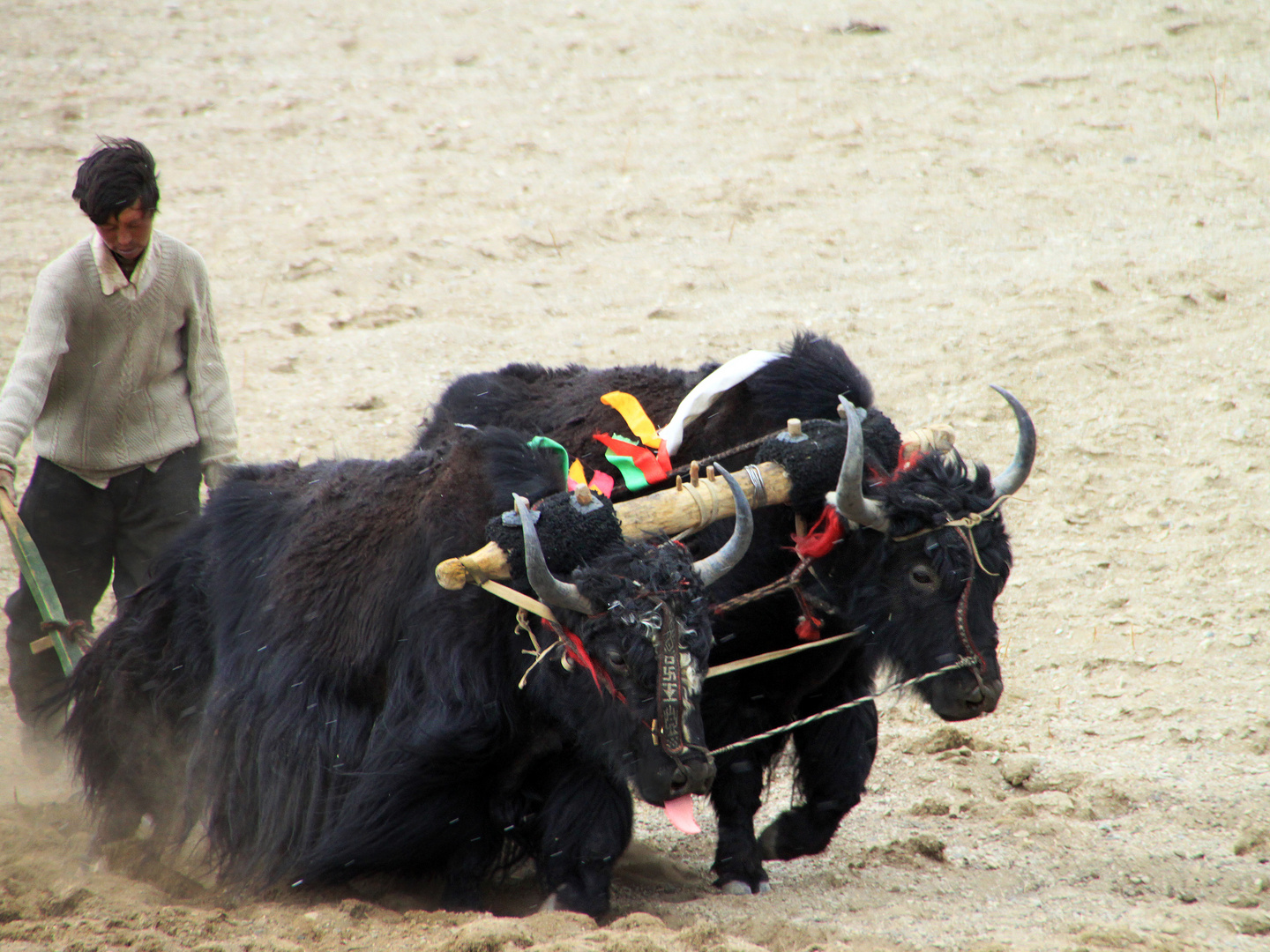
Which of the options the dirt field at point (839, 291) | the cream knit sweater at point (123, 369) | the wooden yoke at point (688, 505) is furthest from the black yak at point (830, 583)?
the cream knit sweater at point (123, 369)

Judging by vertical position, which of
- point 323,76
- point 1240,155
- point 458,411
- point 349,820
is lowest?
point 349,820

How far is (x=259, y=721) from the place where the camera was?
11.6 feet

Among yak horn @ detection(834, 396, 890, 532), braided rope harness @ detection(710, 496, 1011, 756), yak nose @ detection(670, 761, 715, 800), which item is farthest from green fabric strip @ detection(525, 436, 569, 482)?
yak nose @ detection(670, 761, 715, 800)

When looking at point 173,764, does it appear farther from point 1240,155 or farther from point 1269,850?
point 1240,155

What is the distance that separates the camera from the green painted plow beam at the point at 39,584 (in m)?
3.53

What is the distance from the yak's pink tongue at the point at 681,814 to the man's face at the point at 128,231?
2293mm

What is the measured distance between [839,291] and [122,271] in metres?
4.88

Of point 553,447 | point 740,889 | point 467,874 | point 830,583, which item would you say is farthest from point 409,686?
point 830,583

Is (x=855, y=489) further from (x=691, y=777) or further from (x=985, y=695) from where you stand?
(x=691, y=777)

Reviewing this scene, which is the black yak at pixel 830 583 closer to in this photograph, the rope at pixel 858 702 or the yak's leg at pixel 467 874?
the rope at pixel 858 702

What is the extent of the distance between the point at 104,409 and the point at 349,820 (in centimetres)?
166

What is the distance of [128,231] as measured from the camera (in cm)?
380

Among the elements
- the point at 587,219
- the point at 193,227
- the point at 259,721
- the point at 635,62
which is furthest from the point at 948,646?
the point at 635,62

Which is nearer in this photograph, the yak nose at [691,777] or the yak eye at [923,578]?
the yak nose at [691,777]
